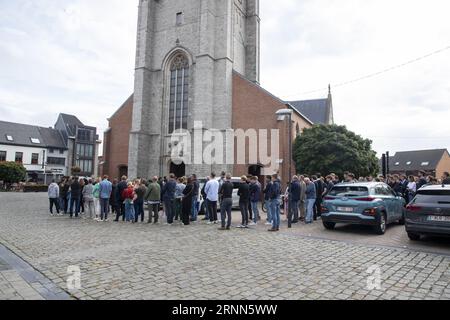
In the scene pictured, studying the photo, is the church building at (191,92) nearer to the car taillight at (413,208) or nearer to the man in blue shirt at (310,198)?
the man in blue shirt at (310,198)

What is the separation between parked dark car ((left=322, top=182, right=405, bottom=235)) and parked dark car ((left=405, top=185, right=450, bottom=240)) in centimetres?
115

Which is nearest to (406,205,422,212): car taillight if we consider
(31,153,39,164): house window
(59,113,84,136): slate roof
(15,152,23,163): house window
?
(15,152,23,163): house window

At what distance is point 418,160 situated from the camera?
6091cm

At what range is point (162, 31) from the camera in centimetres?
2912

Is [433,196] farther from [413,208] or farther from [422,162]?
[422,162]

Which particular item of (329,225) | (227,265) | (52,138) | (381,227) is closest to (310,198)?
(329,225)

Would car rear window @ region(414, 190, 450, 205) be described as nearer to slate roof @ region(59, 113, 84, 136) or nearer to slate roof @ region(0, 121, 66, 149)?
slate roof @ region(0, 121, 66, 149)

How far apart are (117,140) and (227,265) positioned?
27.3m

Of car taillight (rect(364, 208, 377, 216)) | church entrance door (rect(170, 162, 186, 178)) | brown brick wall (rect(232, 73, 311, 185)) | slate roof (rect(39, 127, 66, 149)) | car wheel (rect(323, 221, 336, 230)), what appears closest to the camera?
car taillight (rect(364, 208, 377, 216))

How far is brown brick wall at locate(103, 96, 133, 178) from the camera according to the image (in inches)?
1171
